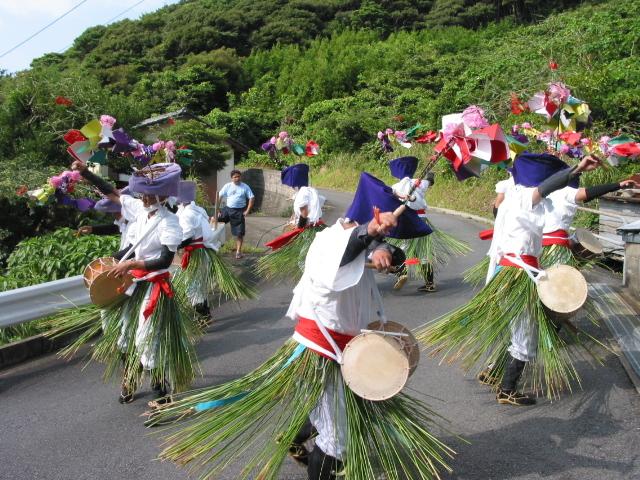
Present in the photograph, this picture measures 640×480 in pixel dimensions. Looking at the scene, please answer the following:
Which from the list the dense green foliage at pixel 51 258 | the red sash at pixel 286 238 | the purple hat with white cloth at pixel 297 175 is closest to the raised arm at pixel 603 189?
the red sash at pixel 286 238

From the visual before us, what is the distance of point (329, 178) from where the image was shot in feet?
87.7

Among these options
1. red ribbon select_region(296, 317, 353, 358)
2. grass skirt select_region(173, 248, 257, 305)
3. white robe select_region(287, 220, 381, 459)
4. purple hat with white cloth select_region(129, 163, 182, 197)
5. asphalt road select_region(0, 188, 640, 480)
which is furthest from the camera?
grass skirt select_region(173, 248, 257, 305)

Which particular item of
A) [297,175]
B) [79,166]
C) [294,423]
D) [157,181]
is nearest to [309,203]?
[297,175]

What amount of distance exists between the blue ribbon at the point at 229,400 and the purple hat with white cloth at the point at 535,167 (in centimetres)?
243

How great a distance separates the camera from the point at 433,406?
4230 millimetres

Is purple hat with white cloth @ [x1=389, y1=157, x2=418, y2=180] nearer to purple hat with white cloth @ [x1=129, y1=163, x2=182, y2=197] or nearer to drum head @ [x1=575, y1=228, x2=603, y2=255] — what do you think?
drum head @ [x1=575, y1=228, x2=603, y2=255]

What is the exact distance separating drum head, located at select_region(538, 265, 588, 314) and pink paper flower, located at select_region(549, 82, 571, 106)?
A: 6.71 feet

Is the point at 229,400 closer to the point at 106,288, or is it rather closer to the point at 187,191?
the point at 106,288

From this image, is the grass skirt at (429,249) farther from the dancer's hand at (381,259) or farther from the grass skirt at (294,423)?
the dancer's hand at (381,259)

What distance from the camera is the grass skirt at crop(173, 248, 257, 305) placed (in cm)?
656

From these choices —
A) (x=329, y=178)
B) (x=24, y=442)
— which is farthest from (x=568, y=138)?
(x=329, y=178)

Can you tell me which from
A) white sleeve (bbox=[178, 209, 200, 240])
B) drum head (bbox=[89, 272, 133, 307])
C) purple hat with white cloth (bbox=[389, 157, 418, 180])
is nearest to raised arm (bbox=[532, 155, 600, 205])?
drum head (bbox=[89, 272, 133, 307])

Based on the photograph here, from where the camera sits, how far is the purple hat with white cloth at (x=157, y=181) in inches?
163

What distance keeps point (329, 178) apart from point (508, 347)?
2285 cm
